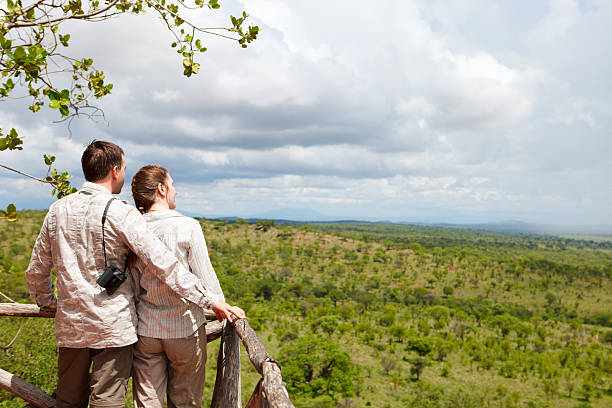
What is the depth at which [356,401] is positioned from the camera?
33.1 meters

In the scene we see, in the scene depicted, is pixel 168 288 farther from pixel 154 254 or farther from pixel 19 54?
pixel 19 54

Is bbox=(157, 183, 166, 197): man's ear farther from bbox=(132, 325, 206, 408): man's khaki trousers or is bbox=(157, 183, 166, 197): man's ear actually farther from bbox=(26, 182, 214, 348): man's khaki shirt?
bbox=(132, 325, 206, 408): man's khaki trousers

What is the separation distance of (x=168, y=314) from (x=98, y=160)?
969 mm

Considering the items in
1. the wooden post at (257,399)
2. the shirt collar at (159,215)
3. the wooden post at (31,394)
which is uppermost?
the shirt collar at (159,215)

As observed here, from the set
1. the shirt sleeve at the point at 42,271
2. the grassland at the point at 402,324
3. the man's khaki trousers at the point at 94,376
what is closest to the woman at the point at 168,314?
the man's khaki trousers at the point at 94,376

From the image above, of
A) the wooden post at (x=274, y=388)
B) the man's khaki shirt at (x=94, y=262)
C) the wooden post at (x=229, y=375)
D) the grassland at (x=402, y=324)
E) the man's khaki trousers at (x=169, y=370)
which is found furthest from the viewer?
the grassland at (x=402, y=324)

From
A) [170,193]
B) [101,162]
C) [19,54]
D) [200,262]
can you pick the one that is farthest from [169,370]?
[19,54]

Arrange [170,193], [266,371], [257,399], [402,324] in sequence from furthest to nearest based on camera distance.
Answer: [402,324], [170,193], [257,399], [266,371]

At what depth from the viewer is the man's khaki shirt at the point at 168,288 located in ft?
7.68

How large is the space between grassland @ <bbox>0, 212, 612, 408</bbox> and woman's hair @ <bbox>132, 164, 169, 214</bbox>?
1953 mm

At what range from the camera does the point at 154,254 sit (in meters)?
2.18

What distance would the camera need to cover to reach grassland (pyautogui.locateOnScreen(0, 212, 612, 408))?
33594mm

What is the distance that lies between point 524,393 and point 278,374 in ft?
140

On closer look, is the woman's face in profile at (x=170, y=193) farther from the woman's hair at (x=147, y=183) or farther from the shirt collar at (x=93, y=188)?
the shirt collar at (x=93, y=188)
